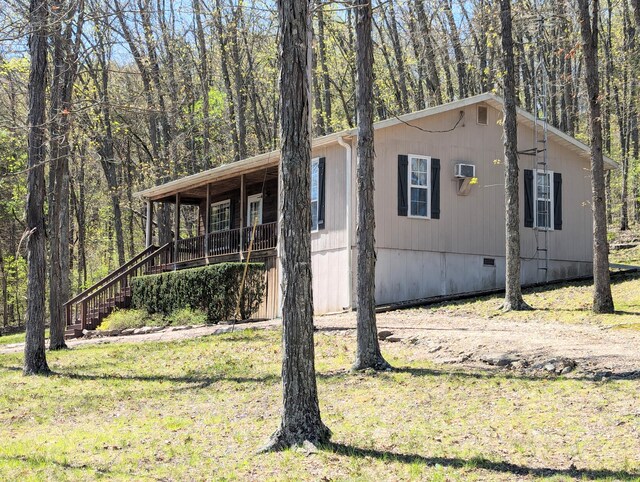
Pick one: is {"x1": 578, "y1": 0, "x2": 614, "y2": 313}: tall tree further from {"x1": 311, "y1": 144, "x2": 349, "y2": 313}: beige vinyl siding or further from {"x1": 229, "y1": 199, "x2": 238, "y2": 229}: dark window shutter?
{"x1": 229, "y1": 199, "x2": 238, "y2": 229}: dark window shutter

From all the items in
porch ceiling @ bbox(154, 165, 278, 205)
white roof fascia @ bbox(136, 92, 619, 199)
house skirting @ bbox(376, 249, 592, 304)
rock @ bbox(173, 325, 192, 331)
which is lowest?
rock @ bbox(173, 325, 192, 331)

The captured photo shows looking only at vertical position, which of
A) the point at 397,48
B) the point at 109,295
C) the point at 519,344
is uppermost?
the point at 397,48

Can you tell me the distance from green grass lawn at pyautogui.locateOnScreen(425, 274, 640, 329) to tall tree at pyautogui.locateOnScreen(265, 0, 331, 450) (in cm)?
760

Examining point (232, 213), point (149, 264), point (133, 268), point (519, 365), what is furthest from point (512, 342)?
point (149, 264)

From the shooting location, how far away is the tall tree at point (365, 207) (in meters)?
10.6

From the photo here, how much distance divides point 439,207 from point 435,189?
475mm

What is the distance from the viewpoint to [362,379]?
10.3 m

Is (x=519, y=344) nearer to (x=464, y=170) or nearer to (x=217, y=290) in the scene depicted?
(x=464, y=170)

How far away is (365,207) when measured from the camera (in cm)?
1063

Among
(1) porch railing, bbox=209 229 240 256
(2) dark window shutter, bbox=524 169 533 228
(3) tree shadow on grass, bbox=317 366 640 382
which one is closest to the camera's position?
(3) tree shadow on grass, bbox=317 366 640 382

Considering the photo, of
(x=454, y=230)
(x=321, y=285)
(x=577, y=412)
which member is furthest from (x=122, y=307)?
(x=577, y=412)

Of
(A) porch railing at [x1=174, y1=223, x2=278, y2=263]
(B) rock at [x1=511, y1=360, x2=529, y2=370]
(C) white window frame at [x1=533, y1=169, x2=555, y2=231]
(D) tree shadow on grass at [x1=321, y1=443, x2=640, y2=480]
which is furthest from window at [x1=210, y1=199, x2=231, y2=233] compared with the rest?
(D) tree shadow on grass at [x1=321, y1=443, x2=640, y2=480]

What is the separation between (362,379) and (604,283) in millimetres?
6623

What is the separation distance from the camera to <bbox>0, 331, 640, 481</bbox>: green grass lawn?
6613mm
